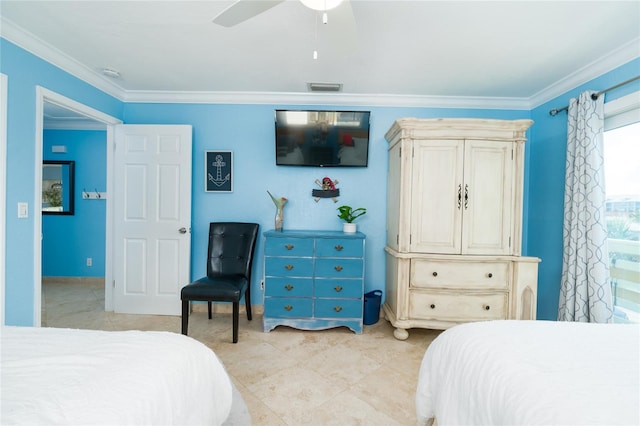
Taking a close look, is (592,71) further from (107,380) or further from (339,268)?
(107,380)

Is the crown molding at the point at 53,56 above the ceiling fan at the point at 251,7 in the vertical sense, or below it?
above

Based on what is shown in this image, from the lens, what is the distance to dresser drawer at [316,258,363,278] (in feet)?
8.96

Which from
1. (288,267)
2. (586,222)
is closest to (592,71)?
(586,222)

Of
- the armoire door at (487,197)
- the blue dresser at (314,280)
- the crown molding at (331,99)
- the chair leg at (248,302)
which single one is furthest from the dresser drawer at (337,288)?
the crown molding at (331,99)

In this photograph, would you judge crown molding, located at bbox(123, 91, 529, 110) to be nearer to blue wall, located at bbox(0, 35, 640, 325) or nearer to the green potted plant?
blue wall, located at bbox(0, 35, 640, 325)

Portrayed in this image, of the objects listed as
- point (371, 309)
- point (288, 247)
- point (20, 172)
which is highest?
point (20, 172)

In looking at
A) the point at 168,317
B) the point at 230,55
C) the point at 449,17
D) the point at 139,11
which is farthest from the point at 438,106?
the point at 168,317

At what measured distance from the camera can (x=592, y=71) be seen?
7.75 ft

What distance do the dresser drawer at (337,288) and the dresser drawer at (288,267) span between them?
0.47 ft

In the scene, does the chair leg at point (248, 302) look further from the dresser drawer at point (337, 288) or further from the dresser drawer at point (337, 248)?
→ the dresser drawer at point (337, 248)

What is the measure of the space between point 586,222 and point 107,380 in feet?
10.1

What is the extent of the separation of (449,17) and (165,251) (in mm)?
3263

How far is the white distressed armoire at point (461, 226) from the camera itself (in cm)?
254

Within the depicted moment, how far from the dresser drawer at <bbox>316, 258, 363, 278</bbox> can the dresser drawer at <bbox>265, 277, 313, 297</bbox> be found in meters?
0.15
